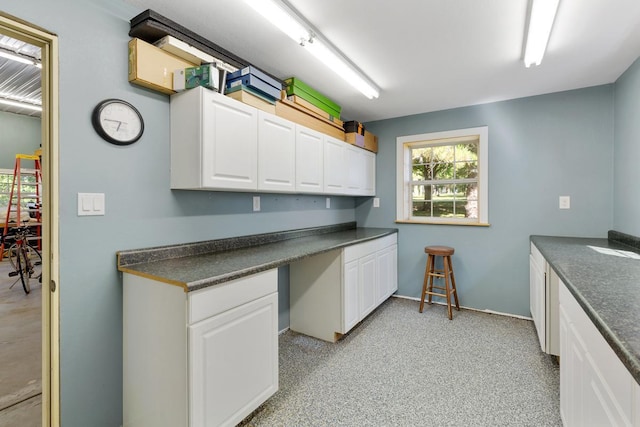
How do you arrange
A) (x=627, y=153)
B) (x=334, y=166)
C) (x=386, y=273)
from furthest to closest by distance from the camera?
1. (x=386, y=273)
2. (x=334, y=166)
3. (x=627, y=153)

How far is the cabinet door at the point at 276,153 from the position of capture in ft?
7.13

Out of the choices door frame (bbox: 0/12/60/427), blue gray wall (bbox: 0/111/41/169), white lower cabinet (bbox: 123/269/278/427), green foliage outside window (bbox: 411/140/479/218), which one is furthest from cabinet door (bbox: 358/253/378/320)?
blue gray wall (bbox: 0/111/41/169)

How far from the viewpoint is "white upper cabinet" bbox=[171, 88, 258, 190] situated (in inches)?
68.9

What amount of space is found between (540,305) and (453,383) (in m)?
0.98

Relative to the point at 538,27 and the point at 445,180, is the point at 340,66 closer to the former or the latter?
the point at 538,27

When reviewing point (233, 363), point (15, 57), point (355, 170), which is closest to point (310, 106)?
point (355, 170)

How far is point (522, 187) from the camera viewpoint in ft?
10.3

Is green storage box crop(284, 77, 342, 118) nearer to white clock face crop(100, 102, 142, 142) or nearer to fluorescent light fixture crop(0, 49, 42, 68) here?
white clock face crop(100, 102, 142, 142)

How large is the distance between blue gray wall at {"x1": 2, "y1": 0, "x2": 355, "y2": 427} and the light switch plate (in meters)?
0.02

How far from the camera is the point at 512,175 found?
10.5 ft

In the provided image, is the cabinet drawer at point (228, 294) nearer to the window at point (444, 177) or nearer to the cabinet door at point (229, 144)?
the cabinet door at point (229, 144)

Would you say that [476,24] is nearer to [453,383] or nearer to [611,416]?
[611,416]

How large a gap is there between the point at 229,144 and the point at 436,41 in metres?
1.57

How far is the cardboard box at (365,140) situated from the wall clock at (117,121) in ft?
7.05
